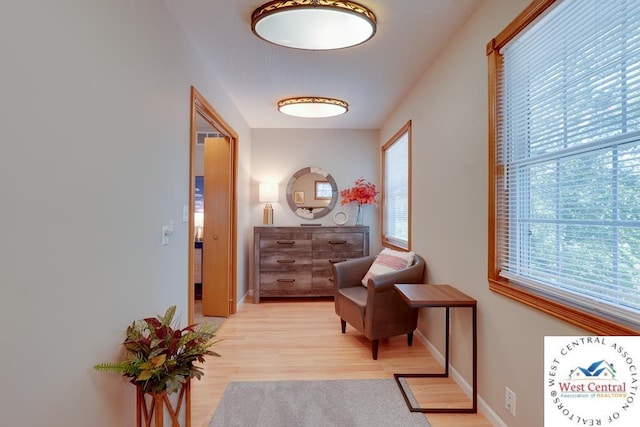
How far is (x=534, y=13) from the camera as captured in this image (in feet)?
5.22

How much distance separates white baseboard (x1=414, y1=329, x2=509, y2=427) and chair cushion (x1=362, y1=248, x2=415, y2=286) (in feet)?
A: 2.32

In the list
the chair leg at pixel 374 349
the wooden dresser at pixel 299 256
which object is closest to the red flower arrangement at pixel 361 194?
the wooden dresser at pixel 299 256

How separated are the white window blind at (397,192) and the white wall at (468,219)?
596 millimetres

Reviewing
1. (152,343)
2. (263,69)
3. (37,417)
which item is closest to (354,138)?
(263,69)

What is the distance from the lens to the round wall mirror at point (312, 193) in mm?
5113

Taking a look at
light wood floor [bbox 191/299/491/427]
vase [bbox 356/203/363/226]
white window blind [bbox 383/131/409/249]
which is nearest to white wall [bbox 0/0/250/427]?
light wood floor [bbox 191/299/491/427]

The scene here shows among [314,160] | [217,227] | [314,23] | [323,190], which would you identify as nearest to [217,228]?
[217,227]

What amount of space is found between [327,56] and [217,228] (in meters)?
2.34

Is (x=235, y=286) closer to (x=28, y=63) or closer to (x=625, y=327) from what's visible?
(x=28, y=63)

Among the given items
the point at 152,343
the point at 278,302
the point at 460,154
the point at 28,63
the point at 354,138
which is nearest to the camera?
the point at 28,63

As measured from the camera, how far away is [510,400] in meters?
1.78

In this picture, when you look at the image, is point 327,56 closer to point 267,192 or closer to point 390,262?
point 390,262

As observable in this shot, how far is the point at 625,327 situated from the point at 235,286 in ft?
12.1

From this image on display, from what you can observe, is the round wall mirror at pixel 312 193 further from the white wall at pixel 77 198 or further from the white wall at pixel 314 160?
the white wall at pixel 77 198
